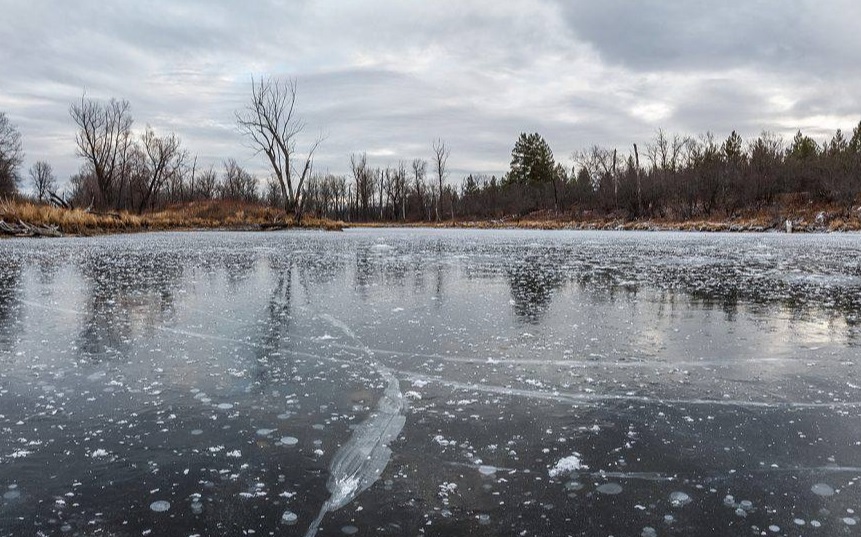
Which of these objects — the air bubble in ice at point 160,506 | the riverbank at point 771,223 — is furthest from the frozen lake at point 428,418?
the riverbank at point 771,223

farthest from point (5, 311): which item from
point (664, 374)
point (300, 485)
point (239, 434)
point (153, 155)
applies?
point (153, 155)

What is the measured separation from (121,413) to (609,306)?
581 centimetres

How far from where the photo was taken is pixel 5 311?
22.6ft

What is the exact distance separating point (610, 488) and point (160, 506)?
1.90 meters

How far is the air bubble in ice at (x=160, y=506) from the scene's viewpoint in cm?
233

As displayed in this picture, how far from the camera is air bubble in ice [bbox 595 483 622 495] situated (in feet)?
8.25

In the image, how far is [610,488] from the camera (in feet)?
8.38

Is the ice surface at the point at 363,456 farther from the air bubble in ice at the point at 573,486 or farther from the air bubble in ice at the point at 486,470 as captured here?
the air bubble in ice at the point at 573,486

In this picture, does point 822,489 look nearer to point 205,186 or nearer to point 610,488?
point 610,488

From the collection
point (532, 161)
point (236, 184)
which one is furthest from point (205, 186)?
point (532, 161)

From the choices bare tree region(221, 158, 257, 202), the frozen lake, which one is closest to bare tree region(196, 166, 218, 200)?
bare tree region(221, 158, 257, 202)

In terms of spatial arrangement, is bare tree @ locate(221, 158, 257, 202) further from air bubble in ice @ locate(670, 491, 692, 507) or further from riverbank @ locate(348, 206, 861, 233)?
air bubble in ice @ locate(670, 491, 692, 507)

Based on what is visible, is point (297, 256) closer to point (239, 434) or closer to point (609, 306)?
point (609, 306)

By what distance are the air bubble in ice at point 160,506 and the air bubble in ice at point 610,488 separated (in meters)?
1.82
